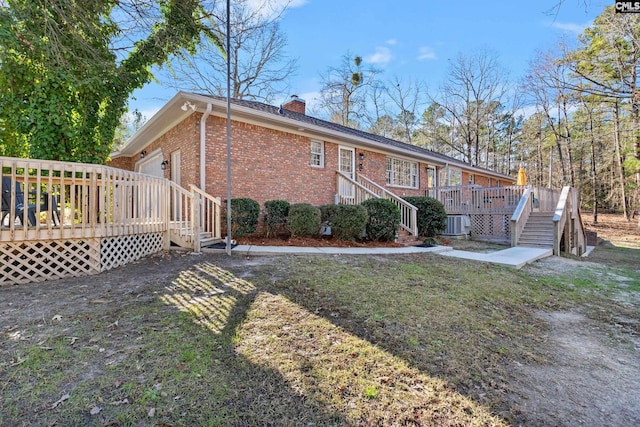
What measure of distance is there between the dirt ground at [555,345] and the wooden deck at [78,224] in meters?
0.38

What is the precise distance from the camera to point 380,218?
895 centimetres

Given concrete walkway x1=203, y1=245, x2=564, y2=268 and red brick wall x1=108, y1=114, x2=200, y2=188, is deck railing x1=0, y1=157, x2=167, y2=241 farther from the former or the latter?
red brick wall x1=108, y1=114, x2=200, y2=188

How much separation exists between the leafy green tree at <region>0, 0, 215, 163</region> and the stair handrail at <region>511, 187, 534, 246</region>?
458 inches

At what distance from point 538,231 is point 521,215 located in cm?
75

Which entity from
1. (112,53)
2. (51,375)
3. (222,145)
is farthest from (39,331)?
(112,53)

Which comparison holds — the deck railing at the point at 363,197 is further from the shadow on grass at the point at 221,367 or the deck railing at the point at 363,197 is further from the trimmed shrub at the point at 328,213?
the shadow on grass at the point at 221,367

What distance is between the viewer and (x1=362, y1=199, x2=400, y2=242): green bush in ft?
29.2

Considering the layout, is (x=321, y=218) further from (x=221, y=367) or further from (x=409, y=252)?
(x=221, y=367)

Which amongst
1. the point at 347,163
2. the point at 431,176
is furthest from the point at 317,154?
the point at 431,176

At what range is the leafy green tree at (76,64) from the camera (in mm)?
6141

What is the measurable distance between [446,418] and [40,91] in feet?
31.2

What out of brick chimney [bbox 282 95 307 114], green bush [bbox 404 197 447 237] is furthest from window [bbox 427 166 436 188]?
brick chimney [bbox 282 95 307 114]

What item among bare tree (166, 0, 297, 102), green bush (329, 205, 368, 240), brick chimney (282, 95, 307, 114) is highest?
bare tree (166, 0, 297, 102)

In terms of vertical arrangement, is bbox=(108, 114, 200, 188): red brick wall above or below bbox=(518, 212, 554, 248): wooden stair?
above
